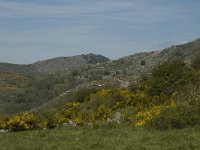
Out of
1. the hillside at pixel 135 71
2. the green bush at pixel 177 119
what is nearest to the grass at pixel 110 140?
the green bush at pixel 177 119

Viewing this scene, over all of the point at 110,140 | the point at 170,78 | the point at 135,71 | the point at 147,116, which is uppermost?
the point at 135,71

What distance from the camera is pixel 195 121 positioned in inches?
907

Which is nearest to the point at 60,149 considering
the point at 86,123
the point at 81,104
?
the point at 86,123

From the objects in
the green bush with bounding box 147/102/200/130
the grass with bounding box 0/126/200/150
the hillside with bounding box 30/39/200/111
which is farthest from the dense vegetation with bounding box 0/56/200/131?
the hillside with bounding box 30/39/200/111

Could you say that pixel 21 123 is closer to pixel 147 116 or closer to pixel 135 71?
pixel 147 116

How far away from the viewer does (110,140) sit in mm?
19703

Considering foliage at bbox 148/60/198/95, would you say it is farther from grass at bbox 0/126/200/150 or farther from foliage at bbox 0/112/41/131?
grass at bbox 0/126/200/150

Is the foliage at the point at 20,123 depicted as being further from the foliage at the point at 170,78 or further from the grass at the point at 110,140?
the foliage at the point at 170,78

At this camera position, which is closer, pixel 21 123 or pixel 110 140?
pixel 110 140

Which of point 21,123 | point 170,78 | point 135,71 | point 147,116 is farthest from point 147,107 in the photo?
point 135,71

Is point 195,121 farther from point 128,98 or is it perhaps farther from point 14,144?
point 128,98

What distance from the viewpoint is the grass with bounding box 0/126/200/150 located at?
1759cm

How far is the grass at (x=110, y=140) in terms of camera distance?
693 inches

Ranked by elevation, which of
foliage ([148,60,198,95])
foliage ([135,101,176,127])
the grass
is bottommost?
the grass
